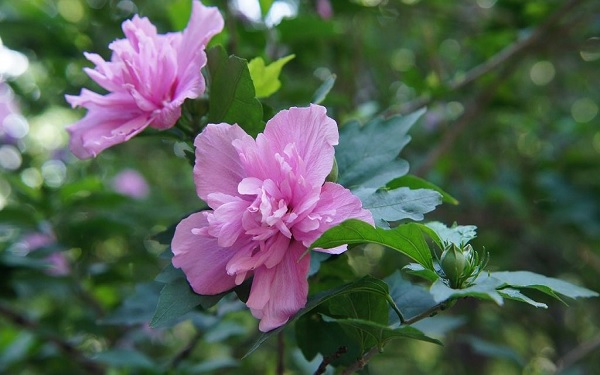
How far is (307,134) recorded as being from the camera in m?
0.80

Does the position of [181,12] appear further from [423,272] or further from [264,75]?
[423,272]

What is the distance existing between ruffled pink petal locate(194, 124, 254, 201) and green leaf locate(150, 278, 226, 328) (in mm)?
123

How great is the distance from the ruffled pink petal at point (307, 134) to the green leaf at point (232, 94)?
0.34ft

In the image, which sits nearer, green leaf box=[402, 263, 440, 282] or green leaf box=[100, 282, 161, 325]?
green leaf box=[402, 263, 440, 282]

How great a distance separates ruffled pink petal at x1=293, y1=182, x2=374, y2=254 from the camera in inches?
29.7

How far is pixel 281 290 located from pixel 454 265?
21 centimetres

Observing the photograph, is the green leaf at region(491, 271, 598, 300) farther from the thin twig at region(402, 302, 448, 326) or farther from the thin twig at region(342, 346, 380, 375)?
the thin twig at region(342, 346, 380, 375)

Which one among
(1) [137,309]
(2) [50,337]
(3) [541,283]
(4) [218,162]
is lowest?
(2) [50,337]

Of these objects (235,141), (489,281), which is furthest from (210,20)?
(489,281)

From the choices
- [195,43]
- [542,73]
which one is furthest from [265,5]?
[542,73]

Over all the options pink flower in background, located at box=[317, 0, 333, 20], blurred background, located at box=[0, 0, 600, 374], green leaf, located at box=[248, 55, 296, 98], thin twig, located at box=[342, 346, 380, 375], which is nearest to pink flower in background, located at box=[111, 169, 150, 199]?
blurred background, located at box=[0, 0, 600, 374]

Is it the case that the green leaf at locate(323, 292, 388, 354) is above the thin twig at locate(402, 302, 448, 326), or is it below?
below

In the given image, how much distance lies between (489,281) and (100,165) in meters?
2.68

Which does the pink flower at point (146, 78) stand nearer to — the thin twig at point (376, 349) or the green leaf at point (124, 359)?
the thin twig at point (376, 349)
